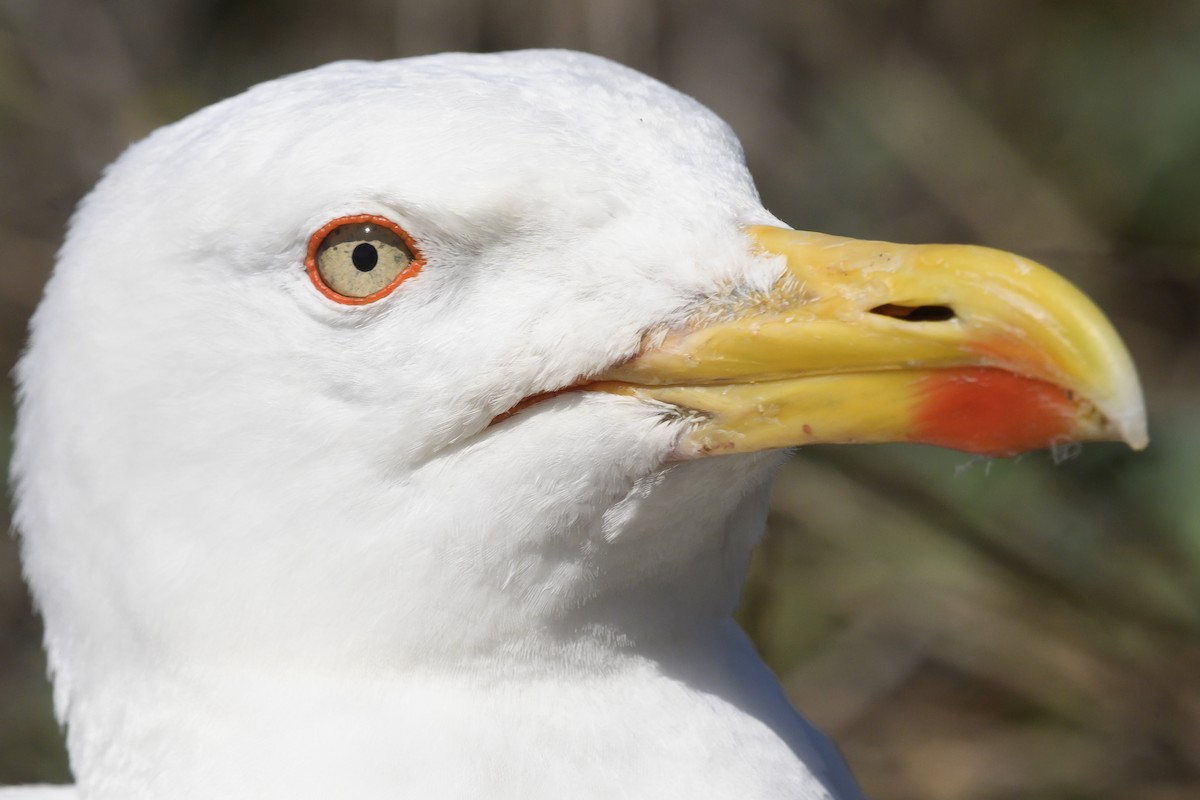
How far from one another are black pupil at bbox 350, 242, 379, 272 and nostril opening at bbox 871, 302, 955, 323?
2.25ft

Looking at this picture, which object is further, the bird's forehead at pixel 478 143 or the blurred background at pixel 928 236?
the blurred background at pixel 928 236

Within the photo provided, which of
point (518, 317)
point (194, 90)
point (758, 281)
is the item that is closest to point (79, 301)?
point (518, 317)

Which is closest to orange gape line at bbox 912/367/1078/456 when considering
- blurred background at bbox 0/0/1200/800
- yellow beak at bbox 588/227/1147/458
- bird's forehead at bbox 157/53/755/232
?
yellow beak at bbox 588/227/1147/458

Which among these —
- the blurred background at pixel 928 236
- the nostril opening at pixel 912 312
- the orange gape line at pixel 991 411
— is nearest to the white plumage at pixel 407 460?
the nostril opening at pixel 912 312

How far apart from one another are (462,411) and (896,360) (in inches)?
23.1

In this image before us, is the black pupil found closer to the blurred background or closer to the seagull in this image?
the seagull

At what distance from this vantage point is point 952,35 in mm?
5988

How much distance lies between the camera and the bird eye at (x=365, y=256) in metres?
1.99

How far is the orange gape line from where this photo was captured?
1.82m

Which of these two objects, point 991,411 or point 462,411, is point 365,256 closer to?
point 462,411

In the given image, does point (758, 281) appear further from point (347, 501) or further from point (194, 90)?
point (194, 90)

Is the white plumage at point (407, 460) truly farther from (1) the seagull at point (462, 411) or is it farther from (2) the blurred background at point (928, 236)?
(2) the blurred background at point (928, 236)

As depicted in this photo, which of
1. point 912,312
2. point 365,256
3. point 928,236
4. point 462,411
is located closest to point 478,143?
point 365,256

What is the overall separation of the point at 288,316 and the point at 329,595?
0.40 metres
